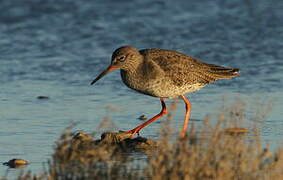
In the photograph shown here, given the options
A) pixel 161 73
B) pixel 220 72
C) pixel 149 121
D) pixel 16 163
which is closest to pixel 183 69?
pixel 161 73

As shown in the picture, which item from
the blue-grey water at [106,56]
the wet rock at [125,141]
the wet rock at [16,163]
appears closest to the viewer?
the wet rock at [16,163]

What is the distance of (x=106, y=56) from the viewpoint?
1397 cm

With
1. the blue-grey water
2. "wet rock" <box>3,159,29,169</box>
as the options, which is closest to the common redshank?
the blue-grey water

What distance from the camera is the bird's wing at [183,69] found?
991cm

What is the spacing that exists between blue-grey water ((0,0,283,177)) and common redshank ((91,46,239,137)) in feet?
1.69

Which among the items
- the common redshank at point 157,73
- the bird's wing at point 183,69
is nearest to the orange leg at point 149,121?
the common redshank at point 157,73

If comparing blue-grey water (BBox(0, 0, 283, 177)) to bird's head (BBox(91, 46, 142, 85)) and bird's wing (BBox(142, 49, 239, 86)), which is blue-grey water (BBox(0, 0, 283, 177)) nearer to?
bird's wing (BBox(142, 49, 239, 86))

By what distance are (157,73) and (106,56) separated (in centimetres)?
430

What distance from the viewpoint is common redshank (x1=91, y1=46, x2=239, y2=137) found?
9.73 m

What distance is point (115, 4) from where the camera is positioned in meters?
16.9

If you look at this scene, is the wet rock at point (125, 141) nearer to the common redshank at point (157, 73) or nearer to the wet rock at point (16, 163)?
the common redshank at point (157, 73)

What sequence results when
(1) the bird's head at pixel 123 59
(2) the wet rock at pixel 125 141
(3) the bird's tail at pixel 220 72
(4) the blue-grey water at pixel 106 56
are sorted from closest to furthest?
(2) the wet rock at pixel 125 141, (1) the bird's head at pixel 123 59, (4) the blue-grey water at pixel 106 56, (3) the bird's tail at pixel 220 72

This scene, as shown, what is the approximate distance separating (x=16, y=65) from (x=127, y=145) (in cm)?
475

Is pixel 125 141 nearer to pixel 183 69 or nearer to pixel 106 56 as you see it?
pixel 183 69
